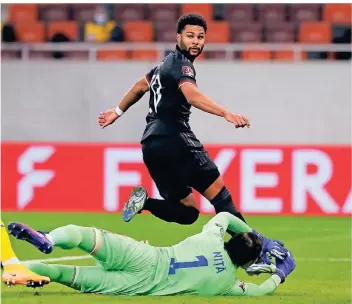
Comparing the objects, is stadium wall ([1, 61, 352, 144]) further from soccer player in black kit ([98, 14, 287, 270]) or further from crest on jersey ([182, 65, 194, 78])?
crest on jersey ([182, 65, 194, 78])

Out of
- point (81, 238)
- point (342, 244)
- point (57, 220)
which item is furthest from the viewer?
point (57, 220)

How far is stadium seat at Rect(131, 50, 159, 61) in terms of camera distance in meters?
21.9

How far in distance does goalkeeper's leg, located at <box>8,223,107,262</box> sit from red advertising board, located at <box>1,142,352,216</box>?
1022 cm

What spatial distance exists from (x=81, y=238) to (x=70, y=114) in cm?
1346

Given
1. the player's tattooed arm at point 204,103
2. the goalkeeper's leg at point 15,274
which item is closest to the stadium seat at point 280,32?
the player's tattooed arm at point 204,103

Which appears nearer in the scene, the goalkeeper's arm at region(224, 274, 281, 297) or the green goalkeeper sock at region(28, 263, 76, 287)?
the green goalkeeper sock at region(28, 263, 76, 287)

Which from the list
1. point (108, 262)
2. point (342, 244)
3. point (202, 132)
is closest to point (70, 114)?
point (202, 132)

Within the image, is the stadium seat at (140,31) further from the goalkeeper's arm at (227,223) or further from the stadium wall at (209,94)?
the goalkeeper's arm at (227,223)

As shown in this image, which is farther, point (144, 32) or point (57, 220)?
Result: point (144, 32)

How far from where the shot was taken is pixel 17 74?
21.7m

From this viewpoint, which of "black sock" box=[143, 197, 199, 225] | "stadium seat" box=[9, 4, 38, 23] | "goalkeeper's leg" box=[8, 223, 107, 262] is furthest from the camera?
"stadium seat" box=[9, 4, 38, 23]

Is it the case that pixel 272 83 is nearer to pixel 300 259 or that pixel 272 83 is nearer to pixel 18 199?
pixel 18 199

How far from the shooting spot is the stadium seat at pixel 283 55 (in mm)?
22094

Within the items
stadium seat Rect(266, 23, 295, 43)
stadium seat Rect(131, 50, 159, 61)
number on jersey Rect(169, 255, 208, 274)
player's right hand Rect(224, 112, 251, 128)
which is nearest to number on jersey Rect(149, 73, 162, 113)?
player's right hand Rect(224, 112, 251, 128)
